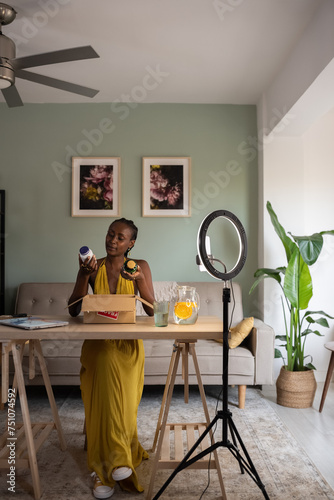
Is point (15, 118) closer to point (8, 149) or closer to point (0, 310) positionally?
point (8, 149)

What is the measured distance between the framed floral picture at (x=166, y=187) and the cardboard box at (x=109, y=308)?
2248mm

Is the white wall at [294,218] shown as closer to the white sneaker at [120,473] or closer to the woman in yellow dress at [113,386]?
the woman in yellow dress at [113,386]

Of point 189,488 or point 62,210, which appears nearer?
point 189,488

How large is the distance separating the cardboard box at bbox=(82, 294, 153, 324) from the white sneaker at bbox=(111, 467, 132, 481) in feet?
2.15

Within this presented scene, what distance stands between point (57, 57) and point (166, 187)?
6.98ft

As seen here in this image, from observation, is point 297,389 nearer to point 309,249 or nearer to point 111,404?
point 309,249

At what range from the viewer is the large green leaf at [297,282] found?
3.41 meters

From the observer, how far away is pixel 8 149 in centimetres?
434

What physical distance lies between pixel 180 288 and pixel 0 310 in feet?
8.32

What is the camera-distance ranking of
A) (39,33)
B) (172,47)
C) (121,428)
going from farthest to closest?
(172,47)
(39,33)
(121,428)

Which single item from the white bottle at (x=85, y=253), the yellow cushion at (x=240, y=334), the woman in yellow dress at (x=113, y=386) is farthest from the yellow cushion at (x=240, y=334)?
the white bottle at (x=85, y=253)

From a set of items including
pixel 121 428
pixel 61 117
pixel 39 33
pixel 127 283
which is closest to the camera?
pixel 121 428

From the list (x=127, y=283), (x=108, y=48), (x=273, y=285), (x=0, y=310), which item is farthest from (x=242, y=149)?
(x=0, y=310)

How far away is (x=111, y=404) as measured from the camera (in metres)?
2.17
